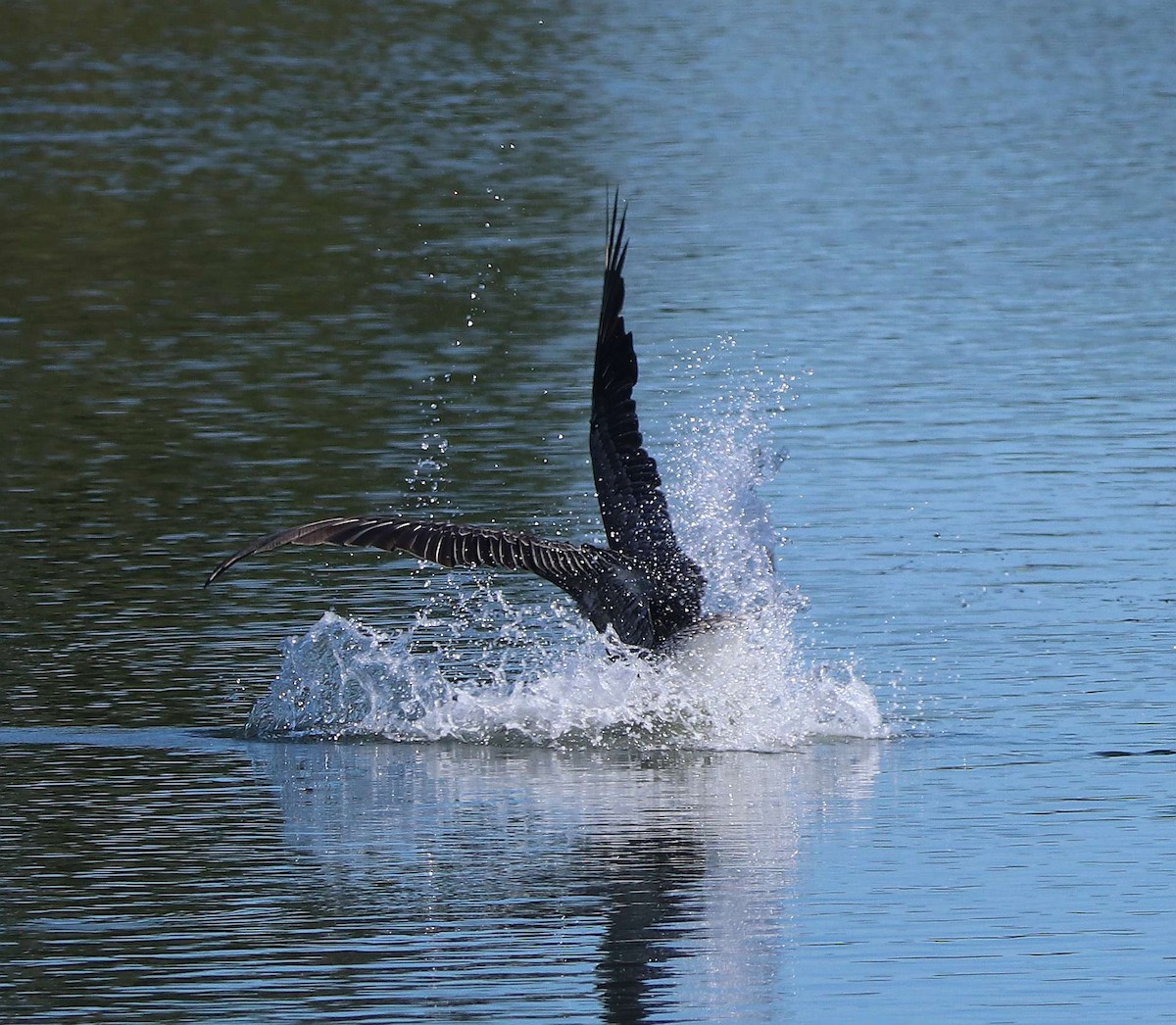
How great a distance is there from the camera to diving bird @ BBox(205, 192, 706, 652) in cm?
947

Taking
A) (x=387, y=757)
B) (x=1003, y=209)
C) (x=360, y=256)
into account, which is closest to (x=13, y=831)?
(x=387, y=757)

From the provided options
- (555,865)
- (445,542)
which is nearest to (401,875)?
(555,865)

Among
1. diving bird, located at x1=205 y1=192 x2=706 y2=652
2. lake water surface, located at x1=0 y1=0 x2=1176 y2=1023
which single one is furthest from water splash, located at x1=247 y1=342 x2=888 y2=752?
diving bird, located at x1=205 y1=192 x2=706 y2=652

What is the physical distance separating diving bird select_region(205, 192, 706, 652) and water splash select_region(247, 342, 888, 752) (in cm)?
18

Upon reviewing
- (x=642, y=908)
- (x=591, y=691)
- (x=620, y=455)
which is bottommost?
(x=642, y=908)

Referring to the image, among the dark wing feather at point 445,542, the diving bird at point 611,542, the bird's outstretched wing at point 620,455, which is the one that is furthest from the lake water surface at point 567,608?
the dark wing feather at point 445,542

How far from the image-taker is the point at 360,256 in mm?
24000

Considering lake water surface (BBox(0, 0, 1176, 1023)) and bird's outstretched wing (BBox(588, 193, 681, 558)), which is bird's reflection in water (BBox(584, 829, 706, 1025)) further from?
bird's outstretched wing (BBox(588, 193, 681, 558))

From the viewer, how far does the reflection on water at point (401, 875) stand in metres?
7.18

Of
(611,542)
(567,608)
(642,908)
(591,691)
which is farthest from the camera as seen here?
(567,608)

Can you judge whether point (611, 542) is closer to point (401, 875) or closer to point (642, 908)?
point (401, 875)

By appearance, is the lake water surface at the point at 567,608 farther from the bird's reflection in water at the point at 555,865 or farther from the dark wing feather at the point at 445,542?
the dark wing feather at the point at 445,542

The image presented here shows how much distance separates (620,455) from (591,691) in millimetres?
1019

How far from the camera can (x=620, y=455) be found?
1084 centimetres
